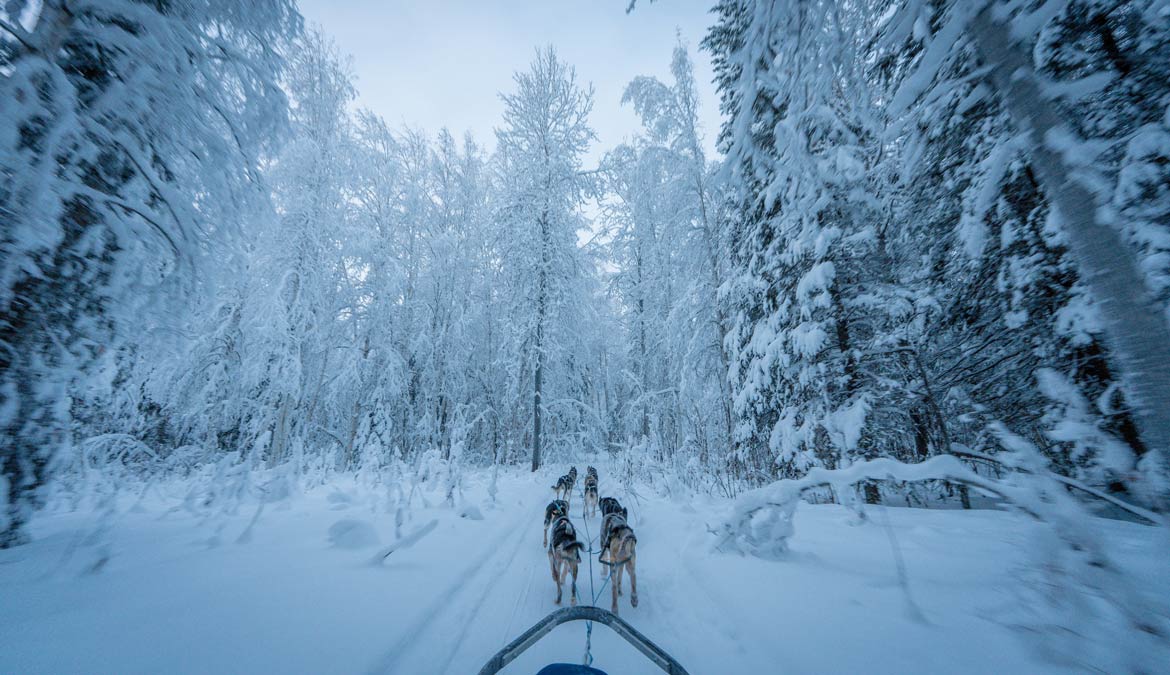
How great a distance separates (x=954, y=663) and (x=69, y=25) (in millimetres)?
7702

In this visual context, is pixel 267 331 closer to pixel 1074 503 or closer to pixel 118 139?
pixel 118 139

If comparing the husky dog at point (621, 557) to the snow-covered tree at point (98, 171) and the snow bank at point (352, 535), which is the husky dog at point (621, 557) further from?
the snow-covered tree at point (98, 171)

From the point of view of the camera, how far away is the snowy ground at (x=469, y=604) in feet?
5.89

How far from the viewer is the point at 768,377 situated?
6.37m

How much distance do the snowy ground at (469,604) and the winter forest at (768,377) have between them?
0.09ft

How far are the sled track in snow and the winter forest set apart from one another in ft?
0.09

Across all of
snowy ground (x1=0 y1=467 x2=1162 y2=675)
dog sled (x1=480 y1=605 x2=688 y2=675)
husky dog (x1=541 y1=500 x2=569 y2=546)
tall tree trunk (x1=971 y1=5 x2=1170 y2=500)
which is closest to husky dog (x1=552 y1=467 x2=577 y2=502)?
husky dog (x1=541 y1=500 x2=569 y2=546)

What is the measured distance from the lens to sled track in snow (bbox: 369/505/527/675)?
2.07 m

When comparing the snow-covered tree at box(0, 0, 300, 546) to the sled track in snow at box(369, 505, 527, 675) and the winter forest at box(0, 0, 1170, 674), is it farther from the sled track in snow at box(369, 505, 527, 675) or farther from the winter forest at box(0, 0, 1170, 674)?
the sled track in snow at box(369, 505, 527, 675)

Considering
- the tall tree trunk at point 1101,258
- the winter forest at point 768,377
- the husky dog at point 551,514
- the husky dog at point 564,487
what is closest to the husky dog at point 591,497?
the winter forest at point 768,377

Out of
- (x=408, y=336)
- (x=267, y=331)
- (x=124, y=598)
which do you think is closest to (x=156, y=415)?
(x=267, y=331)

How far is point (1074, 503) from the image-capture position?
152 cm

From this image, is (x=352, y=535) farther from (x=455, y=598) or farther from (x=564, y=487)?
(x=564, y=487)

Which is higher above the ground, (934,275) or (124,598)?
(934,275)
